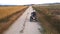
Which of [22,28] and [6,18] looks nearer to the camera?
[6,18]

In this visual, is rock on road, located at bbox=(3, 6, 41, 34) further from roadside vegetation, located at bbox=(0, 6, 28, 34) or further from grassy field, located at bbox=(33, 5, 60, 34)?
grassy field, located at bbox=(33, 5, 60, 34)

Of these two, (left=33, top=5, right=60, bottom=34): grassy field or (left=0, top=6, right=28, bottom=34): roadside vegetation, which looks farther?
(left=0, top=6, right=28, bottom=34): roadside vegetation

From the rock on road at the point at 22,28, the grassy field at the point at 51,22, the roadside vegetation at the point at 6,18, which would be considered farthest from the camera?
the rock on road at the point at 22,28

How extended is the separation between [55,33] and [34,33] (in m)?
1.24

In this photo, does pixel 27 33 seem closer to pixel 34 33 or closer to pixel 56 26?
pixel 34 33

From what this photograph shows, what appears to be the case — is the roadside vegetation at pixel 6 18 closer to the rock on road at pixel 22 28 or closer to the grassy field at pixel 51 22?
the rock on road at pixel 22 28

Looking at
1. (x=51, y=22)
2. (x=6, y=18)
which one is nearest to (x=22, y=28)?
(x=6, y=18)

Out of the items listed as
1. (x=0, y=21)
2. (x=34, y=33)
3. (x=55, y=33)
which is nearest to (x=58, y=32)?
(x=55, y=33)

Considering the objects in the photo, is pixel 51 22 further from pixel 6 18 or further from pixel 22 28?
pixel 22 28

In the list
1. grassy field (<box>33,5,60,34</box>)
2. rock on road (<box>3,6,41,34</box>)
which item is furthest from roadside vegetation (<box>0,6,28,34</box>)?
grassy field (<box>33,5,60,34</box>)

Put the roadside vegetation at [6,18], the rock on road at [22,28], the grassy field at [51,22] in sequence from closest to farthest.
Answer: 1. the grassy field at [51,22]
2. the roadside vegetation at [6,18]
3. the rock on road at [22,28]

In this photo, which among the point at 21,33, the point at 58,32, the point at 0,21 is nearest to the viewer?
the point at 58,32

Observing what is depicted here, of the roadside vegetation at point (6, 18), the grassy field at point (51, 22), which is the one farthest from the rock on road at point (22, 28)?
the grassy field at point (51, 22)

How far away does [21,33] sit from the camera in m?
2.15
